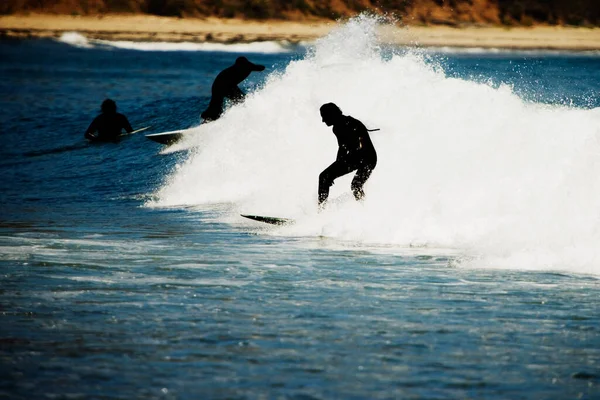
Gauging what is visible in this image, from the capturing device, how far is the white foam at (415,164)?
1202 cm

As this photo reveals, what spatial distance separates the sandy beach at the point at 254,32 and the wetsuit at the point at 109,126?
5813 centimetres

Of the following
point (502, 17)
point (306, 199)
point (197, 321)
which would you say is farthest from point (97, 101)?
point (502, 17)

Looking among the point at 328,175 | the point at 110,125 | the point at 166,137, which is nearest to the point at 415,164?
the point at 328,175

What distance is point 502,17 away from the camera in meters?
82.6

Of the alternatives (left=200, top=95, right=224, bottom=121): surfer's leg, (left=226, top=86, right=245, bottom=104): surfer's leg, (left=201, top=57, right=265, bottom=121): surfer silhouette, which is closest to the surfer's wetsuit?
(left=201, top=57, right=265, bottom=121): surfer silhouette

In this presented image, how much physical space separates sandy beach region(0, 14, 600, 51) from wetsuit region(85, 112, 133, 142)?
2288 inches

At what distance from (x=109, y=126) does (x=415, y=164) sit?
1015 cm

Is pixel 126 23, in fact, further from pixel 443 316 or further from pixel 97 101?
pixel 443 316

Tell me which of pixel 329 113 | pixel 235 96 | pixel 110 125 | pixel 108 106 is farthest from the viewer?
pixel 110 125

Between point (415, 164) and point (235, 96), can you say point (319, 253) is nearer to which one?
point (415, 164)

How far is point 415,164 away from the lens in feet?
51.8

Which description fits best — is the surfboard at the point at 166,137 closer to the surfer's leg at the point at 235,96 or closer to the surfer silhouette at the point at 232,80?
the surfer silhouette at the point at 232,80

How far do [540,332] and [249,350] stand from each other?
79.3 inches

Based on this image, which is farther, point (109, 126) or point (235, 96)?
point (109, 126)
